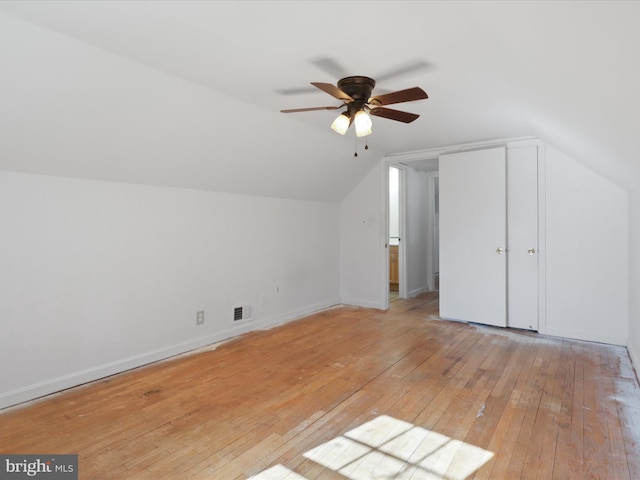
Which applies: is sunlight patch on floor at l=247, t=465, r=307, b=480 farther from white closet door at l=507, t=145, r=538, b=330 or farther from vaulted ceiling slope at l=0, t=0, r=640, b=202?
white closet door at l=507, t=145, r=538, b=330

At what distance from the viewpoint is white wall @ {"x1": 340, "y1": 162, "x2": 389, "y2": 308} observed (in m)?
5.27

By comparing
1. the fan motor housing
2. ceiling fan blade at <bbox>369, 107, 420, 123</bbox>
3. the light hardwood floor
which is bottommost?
the light hardwood floor

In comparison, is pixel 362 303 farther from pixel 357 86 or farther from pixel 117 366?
pixel 357 86

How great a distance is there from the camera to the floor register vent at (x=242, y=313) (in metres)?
4.04

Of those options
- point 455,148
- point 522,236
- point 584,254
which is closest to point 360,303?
point 522,236

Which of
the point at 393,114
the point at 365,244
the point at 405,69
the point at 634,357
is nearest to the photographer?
the point at 405,69

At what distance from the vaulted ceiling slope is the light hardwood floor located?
164 centimetres

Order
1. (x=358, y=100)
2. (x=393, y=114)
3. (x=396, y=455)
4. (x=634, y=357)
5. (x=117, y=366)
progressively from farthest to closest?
1. (x=634, y=357)
2. (x=117, y=366)
3. (x=393, y=114)
4. (x=358, y=100)
5. (x=396, y=455)

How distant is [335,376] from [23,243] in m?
2.47

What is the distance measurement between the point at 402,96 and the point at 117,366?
3.02m

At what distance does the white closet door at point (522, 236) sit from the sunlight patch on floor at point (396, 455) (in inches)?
106

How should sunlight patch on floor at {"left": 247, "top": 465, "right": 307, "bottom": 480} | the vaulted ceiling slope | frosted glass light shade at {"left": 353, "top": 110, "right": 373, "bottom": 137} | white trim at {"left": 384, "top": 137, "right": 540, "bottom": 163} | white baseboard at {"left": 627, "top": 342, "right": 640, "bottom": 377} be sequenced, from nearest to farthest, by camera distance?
the vaulted ceiling slope < sunlight patch on floor at {"left": 247, "top": 465, "right": 307, "bottom": 480} < frosted glass light shade at {"left": 353, "top": 110, "right": 373, "bottom": 137} < white baseboard at {"left": 627, "top": 342, "right": 640, "bottom": 377} < white trim at {"left": 384, "top": 137, "right": 540, "bottom": 163}

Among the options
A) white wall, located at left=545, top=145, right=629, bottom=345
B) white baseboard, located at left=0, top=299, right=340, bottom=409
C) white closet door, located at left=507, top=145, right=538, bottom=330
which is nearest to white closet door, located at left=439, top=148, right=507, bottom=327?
white closet door, located at left=507, top=145, right=538, bottom=330

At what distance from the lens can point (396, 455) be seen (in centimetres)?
192
